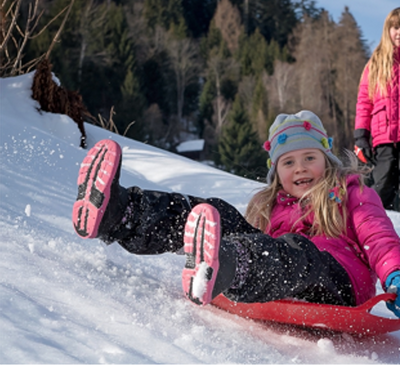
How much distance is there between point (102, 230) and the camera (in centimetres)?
129

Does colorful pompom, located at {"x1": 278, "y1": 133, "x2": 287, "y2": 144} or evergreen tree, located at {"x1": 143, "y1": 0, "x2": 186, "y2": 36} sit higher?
evergreen tree, located at {"x1": 143, "y1": 0, "x2": 186, "y2": 36}

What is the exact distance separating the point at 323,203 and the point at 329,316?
409 millimetres

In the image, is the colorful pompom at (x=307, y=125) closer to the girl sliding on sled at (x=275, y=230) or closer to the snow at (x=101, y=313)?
the girl sliding on sled at (x=275, y=230)

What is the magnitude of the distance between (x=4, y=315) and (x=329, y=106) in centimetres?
2514

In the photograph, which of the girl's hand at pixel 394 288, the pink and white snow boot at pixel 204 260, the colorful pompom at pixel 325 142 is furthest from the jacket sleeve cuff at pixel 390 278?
the colorful pompom at pixel 325 142

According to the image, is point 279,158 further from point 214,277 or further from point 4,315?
point 4,315

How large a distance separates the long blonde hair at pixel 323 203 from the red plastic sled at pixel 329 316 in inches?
12.4

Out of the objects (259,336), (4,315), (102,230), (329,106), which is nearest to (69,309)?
(4,315)

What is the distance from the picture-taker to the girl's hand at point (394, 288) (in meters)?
1.24

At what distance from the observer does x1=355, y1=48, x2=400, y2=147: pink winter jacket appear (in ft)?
9.33

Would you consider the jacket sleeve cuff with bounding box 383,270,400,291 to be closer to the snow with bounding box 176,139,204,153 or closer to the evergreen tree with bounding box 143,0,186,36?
the snow with bounding box 176,139,204,153

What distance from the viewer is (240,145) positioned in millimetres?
23734

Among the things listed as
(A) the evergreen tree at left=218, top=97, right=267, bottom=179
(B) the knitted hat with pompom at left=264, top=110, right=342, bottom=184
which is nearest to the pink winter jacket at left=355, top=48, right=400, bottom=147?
(B) the knitted hat with pompom at left=264, top=110, right=342, bottom=184

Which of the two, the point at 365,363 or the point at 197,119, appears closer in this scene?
the point at 365,363
